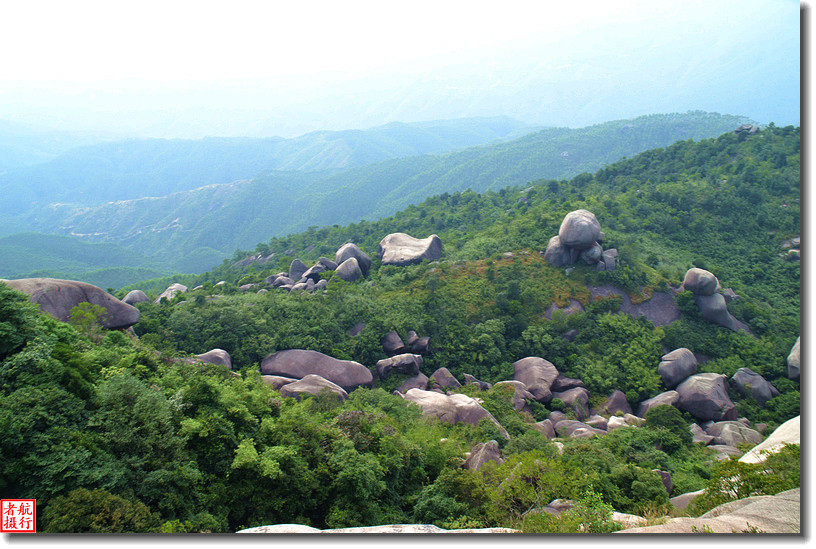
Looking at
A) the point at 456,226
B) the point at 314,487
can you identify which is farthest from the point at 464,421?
the point at 456,226

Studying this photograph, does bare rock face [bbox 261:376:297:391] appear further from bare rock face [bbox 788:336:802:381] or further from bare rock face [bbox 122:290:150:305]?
bare rock face [bbox 788:336:802:381]

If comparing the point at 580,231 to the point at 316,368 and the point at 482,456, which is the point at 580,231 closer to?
the point at 316,368

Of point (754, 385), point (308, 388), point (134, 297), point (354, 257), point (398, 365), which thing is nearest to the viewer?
point (308, 388)

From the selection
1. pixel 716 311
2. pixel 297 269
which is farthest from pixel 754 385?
pixel 297 269

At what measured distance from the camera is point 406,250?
27406 mm

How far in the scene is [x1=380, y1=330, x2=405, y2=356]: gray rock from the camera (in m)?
19.5

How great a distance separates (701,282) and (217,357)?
914 inches

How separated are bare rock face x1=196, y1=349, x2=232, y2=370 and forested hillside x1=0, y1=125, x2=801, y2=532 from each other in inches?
28.5

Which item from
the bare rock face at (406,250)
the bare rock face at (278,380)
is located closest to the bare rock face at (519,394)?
the bare rock face at (278,380)

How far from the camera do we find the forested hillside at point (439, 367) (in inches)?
263

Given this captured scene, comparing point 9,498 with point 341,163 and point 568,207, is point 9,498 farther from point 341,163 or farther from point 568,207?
point 341,163

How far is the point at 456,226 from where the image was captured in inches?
1399

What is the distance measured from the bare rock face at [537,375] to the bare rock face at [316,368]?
702 cm

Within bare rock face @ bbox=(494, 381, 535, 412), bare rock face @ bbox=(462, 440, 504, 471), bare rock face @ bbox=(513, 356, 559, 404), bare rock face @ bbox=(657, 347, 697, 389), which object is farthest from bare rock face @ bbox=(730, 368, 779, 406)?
bare rock face @ bbox=(462, 440, 504, 471)
